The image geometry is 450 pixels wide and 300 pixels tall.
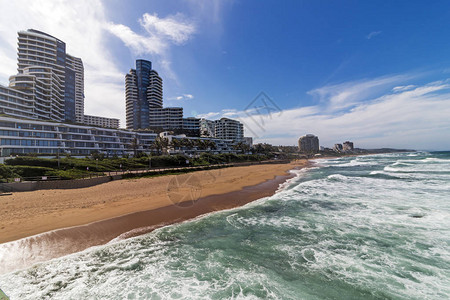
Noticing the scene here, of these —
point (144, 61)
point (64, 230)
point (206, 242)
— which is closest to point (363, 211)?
point (206, 242)

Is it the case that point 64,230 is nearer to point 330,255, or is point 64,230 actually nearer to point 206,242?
point 206,242

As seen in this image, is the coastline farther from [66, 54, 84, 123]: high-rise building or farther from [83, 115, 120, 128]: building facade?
[83, 115, 120, 128]: building facade

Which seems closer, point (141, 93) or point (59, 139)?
point (59, 139)

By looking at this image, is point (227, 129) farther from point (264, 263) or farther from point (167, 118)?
point (264, 263)

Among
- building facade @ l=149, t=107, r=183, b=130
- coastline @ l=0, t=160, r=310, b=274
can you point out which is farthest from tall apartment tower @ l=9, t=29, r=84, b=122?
coastline @ l=0, t=160, r=310, b=274

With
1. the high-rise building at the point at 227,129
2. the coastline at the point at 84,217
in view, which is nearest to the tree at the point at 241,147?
the high-rise building at the point at 227,129

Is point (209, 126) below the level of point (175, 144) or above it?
above

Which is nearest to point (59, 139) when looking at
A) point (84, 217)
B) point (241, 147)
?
point (84, 217)
